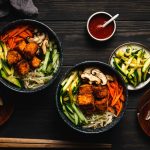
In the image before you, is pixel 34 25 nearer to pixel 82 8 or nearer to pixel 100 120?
pixel 82 8

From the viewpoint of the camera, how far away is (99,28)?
2.94 meters

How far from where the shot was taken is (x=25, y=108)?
9.71 feet

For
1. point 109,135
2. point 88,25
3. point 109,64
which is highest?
point 88,25

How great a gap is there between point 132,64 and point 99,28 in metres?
0.26

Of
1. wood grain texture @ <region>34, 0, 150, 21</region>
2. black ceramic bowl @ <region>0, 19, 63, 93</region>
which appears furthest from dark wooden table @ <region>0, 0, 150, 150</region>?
black ceramic bowl @ <region>0, 19, 63, 93</region>

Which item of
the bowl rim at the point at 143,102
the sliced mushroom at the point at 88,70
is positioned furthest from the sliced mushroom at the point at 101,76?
the bowl rim at the point at 143,102

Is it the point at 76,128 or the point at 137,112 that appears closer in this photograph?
the point at 76,128

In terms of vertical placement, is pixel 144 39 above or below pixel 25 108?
above

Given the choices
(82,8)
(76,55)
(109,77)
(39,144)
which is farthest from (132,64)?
(39,144)

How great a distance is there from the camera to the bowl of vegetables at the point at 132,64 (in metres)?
2.94

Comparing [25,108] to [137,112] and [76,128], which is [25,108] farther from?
[137,112]

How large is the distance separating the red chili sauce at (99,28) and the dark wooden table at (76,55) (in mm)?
60

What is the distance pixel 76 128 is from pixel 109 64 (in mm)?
403

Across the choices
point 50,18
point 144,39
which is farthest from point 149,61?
point 50,18
